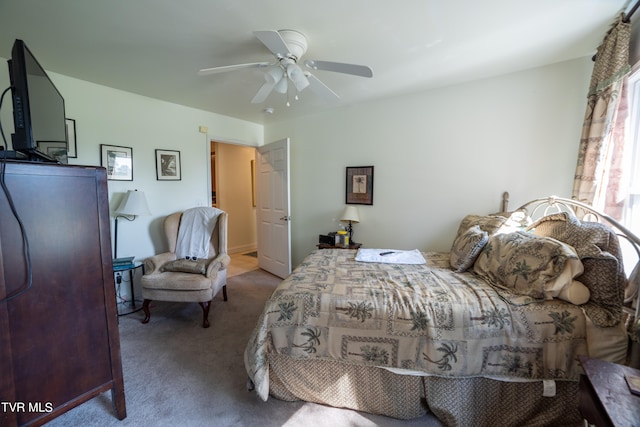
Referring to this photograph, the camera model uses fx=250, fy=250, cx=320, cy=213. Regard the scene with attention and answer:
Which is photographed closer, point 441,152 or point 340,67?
point 340,67

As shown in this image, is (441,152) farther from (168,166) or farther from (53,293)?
(168,166)

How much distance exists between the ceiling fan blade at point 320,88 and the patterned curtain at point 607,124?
6.49ft

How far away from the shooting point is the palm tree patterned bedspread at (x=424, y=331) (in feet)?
4.31

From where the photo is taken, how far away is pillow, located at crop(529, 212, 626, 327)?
1.27 metres

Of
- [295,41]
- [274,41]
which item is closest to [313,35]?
[295,41]

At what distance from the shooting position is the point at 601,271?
1312 mm

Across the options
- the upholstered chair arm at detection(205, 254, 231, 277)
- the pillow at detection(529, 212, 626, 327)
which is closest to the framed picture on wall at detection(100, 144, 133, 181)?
the upholstered chair arm at detection(205, 254, 231, 277)

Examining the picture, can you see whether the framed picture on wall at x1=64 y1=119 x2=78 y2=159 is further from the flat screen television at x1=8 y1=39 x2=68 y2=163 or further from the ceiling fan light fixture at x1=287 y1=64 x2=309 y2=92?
the ceiling fan light fixture at x1=287 y1=64 x2=309 y2=92

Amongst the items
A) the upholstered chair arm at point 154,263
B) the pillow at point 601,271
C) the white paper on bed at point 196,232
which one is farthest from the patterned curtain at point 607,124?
the upholstered chair arm at point 154,263

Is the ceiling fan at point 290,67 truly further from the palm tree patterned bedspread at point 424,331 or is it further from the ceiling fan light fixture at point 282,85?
the palm tree patterned bedspread at point 424,331

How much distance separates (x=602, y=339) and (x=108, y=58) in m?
3.89

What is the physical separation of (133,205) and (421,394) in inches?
125

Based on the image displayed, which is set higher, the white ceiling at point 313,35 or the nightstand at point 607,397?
the white ceiling at point 313,35

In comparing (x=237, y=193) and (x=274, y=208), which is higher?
(x=237, y=193)
